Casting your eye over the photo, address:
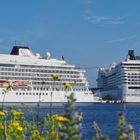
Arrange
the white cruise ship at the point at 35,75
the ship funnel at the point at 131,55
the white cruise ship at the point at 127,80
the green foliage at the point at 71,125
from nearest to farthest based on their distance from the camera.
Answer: the green foliage at the point at 71,125 < the white cruise ship at the point at 35,75 < the white cruise ship at the point at 127,80 < the ship funnel at the point at 131,55

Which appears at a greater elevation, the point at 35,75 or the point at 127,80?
the point at 127,80

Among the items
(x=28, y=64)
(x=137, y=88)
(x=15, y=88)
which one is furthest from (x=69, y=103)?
(x=137, y=88)

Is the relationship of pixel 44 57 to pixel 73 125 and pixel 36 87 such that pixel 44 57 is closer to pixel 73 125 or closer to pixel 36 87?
pixel 36 87

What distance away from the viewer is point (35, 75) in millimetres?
66562

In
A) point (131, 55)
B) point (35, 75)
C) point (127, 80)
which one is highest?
point (131, 55)

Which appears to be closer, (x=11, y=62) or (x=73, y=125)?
(x=73, y=125)

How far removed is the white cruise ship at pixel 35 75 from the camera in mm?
62750

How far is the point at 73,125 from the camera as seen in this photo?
181 cm

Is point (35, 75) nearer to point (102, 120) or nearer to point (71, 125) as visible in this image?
point (102, 120)

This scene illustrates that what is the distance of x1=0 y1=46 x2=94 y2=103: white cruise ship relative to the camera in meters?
62.8

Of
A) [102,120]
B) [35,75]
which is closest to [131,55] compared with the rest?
[35,75]

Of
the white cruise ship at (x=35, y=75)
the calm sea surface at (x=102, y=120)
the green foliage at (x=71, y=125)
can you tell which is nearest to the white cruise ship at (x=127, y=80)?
the white cruise ship at (x=35, y=75)

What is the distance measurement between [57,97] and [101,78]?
1852 inches

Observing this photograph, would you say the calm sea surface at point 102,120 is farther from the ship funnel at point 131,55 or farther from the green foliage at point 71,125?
the ship funnel at point 131,55
